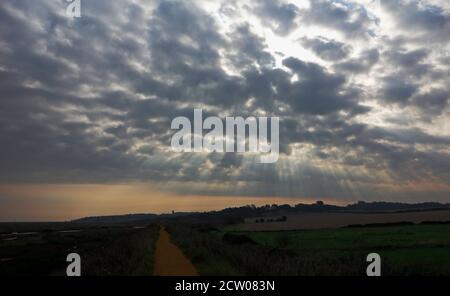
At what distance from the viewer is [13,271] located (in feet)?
128

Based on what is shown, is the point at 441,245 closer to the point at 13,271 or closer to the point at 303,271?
the point at 303,271

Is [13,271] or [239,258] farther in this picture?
[13,271]

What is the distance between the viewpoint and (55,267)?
40938 mm

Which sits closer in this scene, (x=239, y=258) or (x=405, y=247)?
(x=239, y=258)
